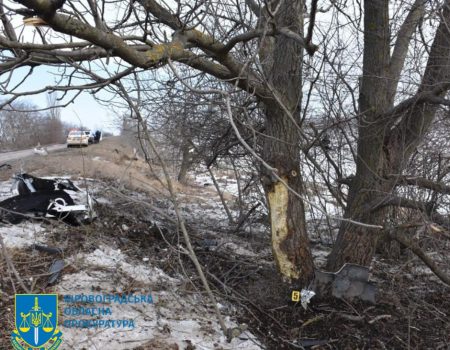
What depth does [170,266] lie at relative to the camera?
193 inches

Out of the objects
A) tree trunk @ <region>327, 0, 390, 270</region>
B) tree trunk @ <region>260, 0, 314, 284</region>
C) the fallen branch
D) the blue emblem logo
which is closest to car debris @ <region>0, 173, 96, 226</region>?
the blue emblem logo

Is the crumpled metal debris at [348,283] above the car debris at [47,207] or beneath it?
beneath

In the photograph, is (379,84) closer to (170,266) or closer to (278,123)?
(278,123)

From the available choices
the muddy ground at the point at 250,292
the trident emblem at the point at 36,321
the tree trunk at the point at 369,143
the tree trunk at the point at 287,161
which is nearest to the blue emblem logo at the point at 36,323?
the trident emblem at the point at 36,321

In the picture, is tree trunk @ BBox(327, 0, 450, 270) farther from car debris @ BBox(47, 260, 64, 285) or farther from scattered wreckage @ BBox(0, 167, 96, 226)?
scattered wreckage @ BBox(0, 167, 96, 226)

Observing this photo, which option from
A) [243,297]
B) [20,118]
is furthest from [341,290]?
[20,118]

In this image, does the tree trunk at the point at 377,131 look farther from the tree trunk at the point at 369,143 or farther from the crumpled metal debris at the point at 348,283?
the crumpled metal debris at the point at 348,283

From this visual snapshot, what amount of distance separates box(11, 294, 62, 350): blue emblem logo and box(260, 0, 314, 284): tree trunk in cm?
243

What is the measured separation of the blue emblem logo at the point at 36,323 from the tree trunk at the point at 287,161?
2426 mm

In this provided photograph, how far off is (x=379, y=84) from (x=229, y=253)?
2.88 m

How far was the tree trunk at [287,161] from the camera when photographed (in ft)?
15.5

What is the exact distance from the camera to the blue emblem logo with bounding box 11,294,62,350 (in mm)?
3234

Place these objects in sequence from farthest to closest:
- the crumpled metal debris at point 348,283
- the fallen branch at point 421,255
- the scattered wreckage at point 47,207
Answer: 1. the scattered wreckage at point 47,207
2. the crumpled metal debris at point 348,283
3. the fallen branch at point 421,255

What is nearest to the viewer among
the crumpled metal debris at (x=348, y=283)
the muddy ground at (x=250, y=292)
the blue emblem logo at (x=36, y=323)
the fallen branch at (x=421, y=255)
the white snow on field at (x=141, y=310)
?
the blue emblem logo at (x=36, y=323)
